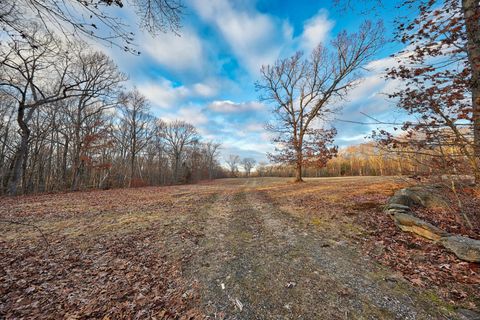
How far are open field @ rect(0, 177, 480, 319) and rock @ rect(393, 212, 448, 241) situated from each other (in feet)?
0.69

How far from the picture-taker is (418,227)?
456cm

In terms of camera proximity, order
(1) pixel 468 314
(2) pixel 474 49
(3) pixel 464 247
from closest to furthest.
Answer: (1) pixel 468 314 < (3) pixel 464 247 < (2) pixel 474 49

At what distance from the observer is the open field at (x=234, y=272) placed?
8.77 feet

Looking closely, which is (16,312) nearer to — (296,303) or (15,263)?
(15,263)

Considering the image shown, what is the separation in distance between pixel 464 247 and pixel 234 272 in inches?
167

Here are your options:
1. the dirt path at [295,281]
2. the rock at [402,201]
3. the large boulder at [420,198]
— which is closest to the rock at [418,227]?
the rock at [402,201]

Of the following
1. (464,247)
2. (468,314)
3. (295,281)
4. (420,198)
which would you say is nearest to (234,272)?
(295,281)

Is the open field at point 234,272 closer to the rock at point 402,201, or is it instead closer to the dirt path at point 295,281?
the dirt path at point 295,281

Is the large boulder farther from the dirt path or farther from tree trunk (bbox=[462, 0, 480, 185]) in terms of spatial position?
the dirt path

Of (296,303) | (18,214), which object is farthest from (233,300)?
(18,214)

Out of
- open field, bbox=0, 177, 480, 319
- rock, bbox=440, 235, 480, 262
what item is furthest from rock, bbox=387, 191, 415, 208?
rock, bbox=440, 235, 480, 262

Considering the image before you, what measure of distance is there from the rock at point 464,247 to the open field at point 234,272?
14 centimetres

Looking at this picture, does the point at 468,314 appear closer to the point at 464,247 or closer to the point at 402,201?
the point at 464,247

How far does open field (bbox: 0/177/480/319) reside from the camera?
2.67m
